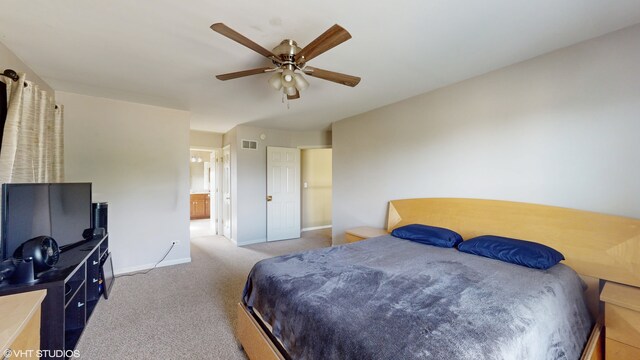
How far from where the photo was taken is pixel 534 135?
2.26 metres

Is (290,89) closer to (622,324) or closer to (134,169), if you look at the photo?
(622,324)

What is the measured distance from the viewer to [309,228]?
646 cm

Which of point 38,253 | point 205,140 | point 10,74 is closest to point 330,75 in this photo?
point 38,253

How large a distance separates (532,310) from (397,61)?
2155 millimetres

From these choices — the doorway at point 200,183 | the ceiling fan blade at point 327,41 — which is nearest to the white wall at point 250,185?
the ceiling fan blade at point 327,41

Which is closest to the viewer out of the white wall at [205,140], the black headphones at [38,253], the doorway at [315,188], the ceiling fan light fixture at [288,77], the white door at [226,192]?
the black headphones at [38,253]

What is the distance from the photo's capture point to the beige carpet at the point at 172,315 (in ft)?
6.22

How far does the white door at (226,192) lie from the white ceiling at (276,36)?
Answer: 249 centimetres

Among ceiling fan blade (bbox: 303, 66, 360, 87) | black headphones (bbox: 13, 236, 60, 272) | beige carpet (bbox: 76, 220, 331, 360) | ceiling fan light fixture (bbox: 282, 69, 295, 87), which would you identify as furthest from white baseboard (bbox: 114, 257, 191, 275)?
ceiling fan blade (bbox: 303, 66, 360, 87)

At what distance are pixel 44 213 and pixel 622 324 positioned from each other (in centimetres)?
422

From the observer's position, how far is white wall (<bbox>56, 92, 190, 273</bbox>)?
3.16 meters

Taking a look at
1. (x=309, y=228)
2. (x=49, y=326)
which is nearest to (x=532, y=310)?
(x=49, y=326)

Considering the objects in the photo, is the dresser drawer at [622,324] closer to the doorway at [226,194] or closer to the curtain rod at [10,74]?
the curtain rod at [10,74]

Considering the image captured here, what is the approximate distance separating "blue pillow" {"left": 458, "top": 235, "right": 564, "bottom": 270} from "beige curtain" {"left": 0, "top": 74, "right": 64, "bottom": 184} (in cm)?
393
